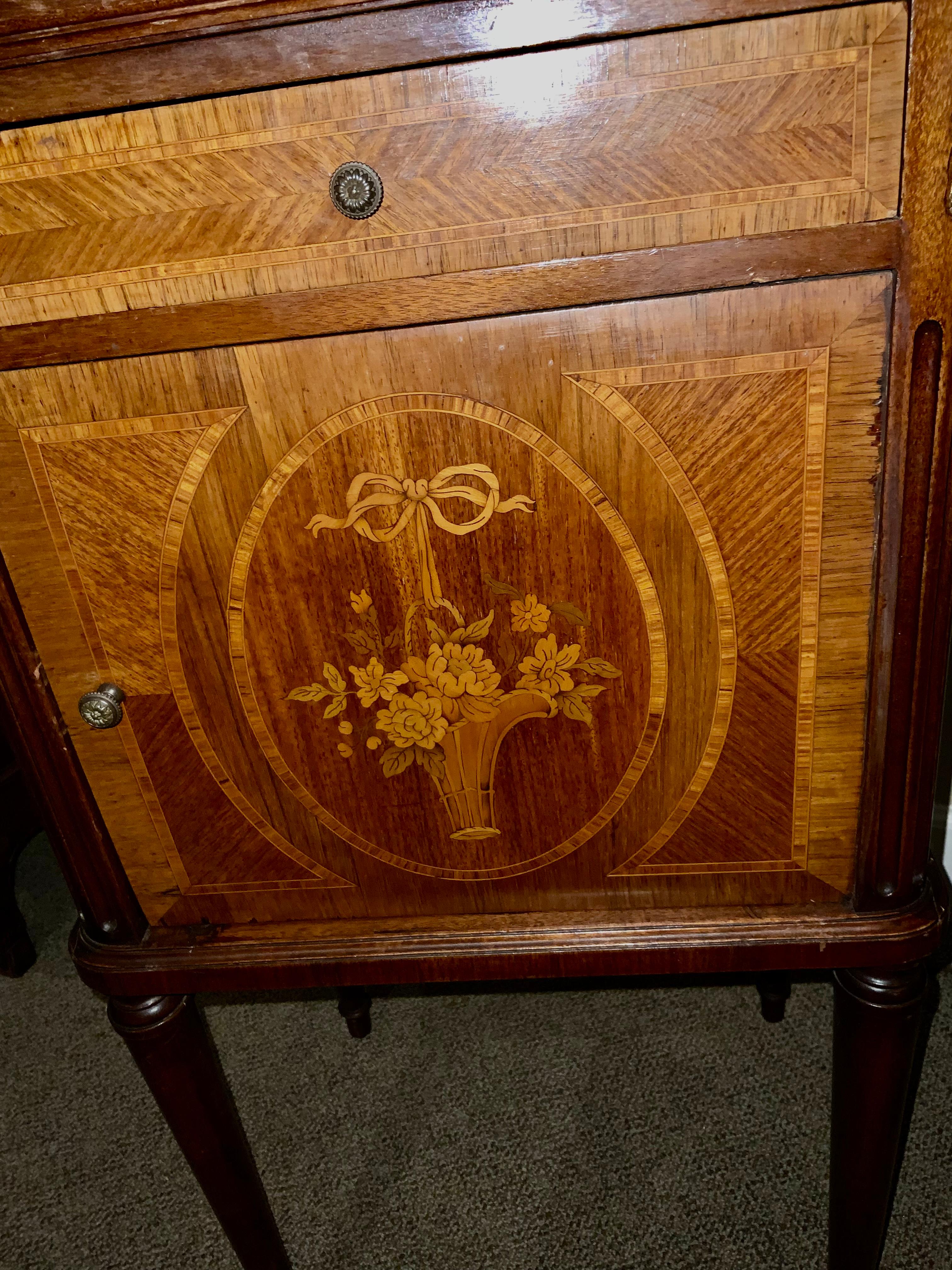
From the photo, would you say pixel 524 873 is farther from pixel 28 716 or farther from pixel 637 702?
pixel 28 716

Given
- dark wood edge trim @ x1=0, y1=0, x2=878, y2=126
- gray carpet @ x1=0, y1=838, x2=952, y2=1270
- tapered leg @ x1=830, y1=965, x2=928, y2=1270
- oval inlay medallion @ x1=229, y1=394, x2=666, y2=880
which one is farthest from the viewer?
gray carpet @ x1=0, y1=838, x2=952, y2=1270

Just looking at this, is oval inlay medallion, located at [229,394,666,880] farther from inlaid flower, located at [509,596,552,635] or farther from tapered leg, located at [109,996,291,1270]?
tapered leg, located at [109,996,291,1270]

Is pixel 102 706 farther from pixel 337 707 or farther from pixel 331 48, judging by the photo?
pixel 331 48

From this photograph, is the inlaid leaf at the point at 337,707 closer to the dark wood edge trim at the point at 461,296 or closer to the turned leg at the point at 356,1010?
the dark wood edge trim at the point at 461,296

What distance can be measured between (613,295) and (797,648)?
0.25 meters

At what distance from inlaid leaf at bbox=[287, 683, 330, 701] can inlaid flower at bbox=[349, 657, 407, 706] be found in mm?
23

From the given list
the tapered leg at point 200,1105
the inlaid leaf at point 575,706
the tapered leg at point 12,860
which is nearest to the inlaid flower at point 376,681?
the inlaid leaf at point 575,706

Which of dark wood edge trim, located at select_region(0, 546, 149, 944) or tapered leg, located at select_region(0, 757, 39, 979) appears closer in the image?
dark wood edge trim, located at select_region(0, 546, 149, 944)

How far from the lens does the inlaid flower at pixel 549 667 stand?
57 centimetres

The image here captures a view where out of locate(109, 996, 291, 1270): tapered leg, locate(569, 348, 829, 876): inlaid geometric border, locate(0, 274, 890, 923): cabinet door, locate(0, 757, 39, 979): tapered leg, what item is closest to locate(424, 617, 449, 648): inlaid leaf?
locate(0, 274, 890, 923): cabinet door

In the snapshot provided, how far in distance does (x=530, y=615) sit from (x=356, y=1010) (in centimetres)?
74

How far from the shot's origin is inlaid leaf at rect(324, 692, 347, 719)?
59 centimetres

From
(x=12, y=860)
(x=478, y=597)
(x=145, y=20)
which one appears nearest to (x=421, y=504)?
(x=478, y=597)

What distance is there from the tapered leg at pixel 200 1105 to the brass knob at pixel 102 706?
0.24 meters
